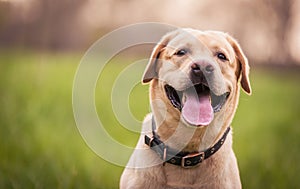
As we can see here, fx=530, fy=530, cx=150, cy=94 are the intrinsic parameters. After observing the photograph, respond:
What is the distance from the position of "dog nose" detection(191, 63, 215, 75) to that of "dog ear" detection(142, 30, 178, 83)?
0.37 metres

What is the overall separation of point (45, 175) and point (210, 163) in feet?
5.78

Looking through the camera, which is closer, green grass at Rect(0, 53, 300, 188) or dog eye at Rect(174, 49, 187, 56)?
dog eye at Rect(174, 49, 187, 56)

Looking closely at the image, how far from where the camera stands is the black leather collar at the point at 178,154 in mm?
3502

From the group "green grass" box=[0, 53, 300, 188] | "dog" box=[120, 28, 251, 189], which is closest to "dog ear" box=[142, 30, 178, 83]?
"dog" box=[120, 28, 251, 189]

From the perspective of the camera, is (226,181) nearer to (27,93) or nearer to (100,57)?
(27,93)

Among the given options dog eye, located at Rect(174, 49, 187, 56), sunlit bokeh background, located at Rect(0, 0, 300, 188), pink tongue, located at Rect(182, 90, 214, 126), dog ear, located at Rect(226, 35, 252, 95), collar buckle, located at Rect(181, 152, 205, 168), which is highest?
dog eye, located at Rect(174, 49, 187, 56)

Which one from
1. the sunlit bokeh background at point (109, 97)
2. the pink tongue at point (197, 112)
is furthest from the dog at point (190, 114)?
the sunlit bokeh background at point (109, 97)

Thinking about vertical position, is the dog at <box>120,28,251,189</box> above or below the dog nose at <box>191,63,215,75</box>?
below

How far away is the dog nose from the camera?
342 cm

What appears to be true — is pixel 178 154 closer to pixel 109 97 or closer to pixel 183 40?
pixel 183 40

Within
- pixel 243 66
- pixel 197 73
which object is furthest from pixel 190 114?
pixel 243 66

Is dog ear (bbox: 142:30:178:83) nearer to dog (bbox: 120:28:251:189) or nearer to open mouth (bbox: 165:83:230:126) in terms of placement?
dog (bbox: 120:28:251:189)

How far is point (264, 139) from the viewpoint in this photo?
782 centimetres

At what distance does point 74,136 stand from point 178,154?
3739 mm
